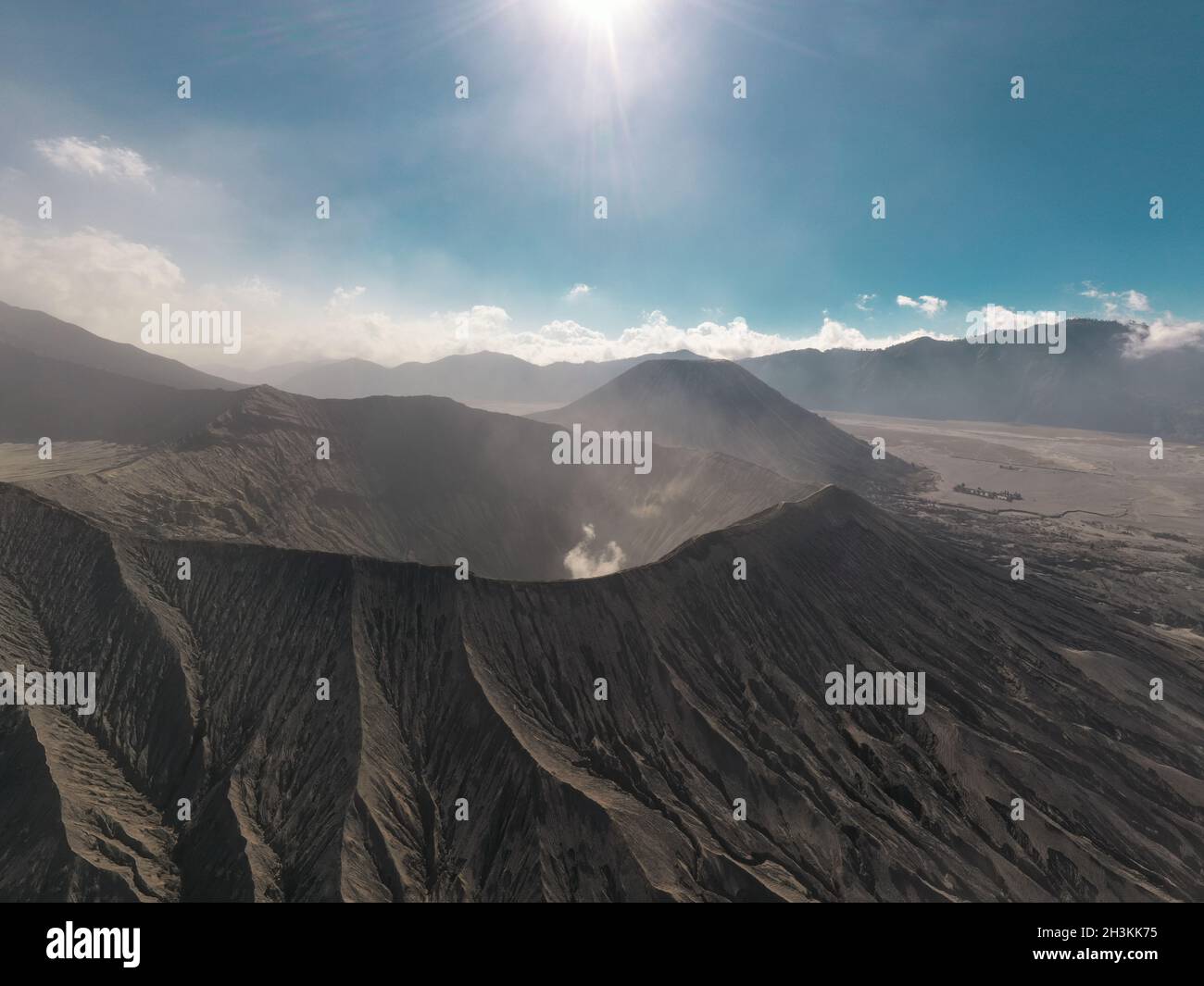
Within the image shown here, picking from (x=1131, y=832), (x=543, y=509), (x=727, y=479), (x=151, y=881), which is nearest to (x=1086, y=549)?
(x=727, y=479)

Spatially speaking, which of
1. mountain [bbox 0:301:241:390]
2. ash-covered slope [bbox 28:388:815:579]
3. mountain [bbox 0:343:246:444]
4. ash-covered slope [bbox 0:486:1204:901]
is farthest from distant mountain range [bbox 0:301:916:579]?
mountain [bbox 0:301:241:390]

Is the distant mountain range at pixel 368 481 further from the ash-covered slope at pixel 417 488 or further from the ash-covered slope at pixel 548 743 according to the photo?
the ash-covered slope at pixel 548 743

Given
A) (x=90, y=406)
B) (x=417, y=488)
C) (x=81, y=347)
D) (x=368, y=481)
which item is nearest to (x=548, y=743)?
(x=417, y=488)

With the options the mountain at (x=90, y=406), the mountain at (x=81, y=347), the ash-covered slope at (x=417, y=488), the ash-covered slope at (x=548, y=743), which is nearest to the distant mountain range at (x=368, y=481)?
the ash-covered slope at (x=417, y=488)

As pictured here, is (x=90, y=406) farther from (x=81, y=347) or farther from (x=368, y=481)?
(x=81, y=347)

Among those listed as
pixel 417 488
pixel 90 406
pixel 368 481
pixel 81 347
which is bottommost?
pixel 417 488
